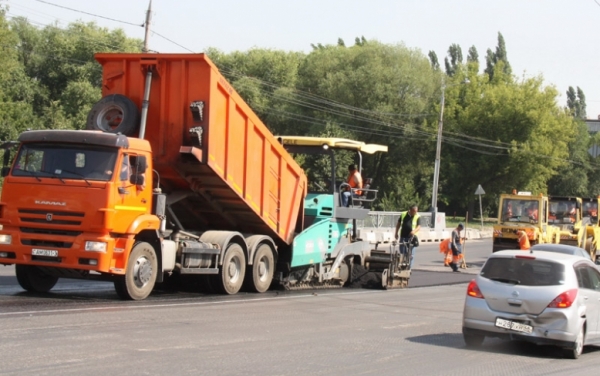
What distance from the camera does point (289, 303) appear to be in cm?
1552

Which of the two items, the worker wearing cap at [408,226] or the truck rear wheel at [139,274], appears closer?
the truck rear wheel at [139,274]

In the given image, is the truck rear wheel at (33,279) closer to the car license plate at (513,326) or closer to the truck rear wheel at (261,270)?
the truck rear wheel at (261,270)

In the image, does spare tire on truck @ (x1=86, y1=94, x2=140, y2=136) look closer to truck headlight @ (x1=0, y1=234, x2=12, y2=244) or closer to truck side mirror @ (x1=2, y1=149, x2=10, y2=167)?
truck side mirror @ (x1=2, y1=149, x2=10, y2=167)

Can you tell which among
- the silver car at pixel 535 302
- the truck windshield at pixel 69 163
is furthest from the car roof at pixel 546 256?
the truck windshield at pixel 69 163

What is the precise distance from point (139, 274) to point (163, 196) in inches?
57.0

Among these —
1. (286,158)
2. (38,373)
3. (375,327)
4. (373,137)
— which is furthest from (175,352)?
(373,137)

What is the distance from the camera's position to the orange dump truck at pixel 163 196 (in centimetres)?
1312

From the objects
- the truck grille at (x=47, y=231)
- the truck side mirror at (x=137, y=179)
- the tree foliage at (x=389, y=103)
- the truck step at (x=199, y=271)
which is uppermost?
the tree foliage at (x=389, y=103)

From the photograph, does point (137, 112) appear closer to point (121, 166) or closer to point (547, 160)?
point (121, 166)

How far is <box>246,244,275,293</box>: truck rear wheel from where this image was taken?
16656 mm

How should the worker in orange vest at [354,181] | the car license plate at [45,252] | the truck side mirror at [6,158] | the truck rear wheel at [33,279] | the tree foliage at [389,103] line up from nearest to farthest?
the car license plate at [45,252] → the truck side mirror at [6,158] → the truck rear wheel at [33,279] → the worker in orange vest at [354,181] → the tree foliage at [389,103]

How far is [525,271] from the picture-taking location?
11.7m

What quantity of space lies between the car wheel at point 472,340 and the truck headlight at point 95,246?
18.1ft

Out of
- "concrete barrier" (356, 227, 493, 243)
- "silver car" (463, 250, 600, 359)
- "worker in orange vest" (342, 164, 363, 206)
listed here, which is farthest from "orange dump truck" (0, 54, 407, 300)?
"concrete barrier" (356, 227, 493, 243)
